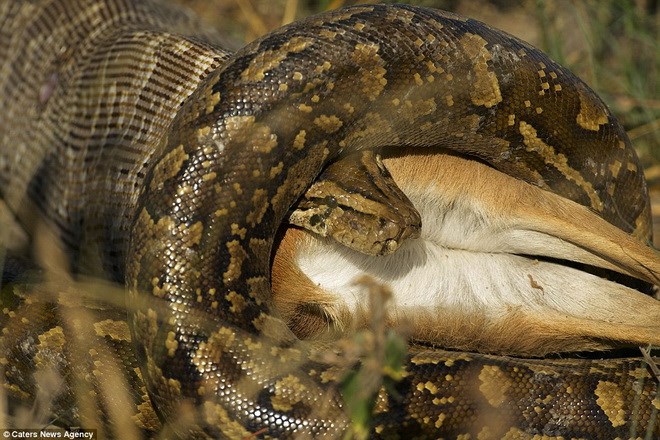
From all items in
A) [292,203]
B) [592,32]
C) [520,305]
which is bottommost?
[520,305]

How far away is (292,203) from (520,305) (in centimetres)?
127

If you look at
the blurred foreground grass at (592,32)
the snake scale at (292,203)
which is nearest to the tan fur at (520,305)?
the snake scale at (292,203)

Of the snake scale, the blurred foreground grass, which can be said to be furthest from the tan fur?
the blurred foreground grass

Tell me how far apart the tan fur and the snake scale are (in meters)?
0.13

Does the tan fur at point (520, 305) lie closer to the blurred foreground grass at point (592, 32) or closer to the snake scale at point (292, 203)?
the snake scale at point (292, 203)

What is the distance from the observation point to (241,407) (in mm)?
3602

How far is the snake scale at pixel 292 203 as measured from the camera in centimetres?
370

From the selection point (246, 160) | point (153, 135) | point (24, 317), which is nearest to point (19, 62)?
point (153, 135)

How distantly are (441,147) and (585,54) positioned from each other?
12.7 feet

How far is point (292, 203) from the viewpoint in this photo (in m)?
4.13

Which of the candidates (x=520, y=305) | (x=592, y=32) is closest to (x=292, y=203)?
(x=520, y=305)

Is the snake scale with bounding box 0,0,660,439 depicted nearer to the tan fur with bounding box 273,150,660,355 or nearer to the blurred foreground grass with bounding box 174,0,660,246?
the tan fur with bounding box 273,150,660,355

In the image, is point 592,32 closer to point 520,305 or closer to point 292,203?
point 520,305

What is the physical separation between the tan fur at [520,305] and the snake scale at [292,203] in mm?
133
